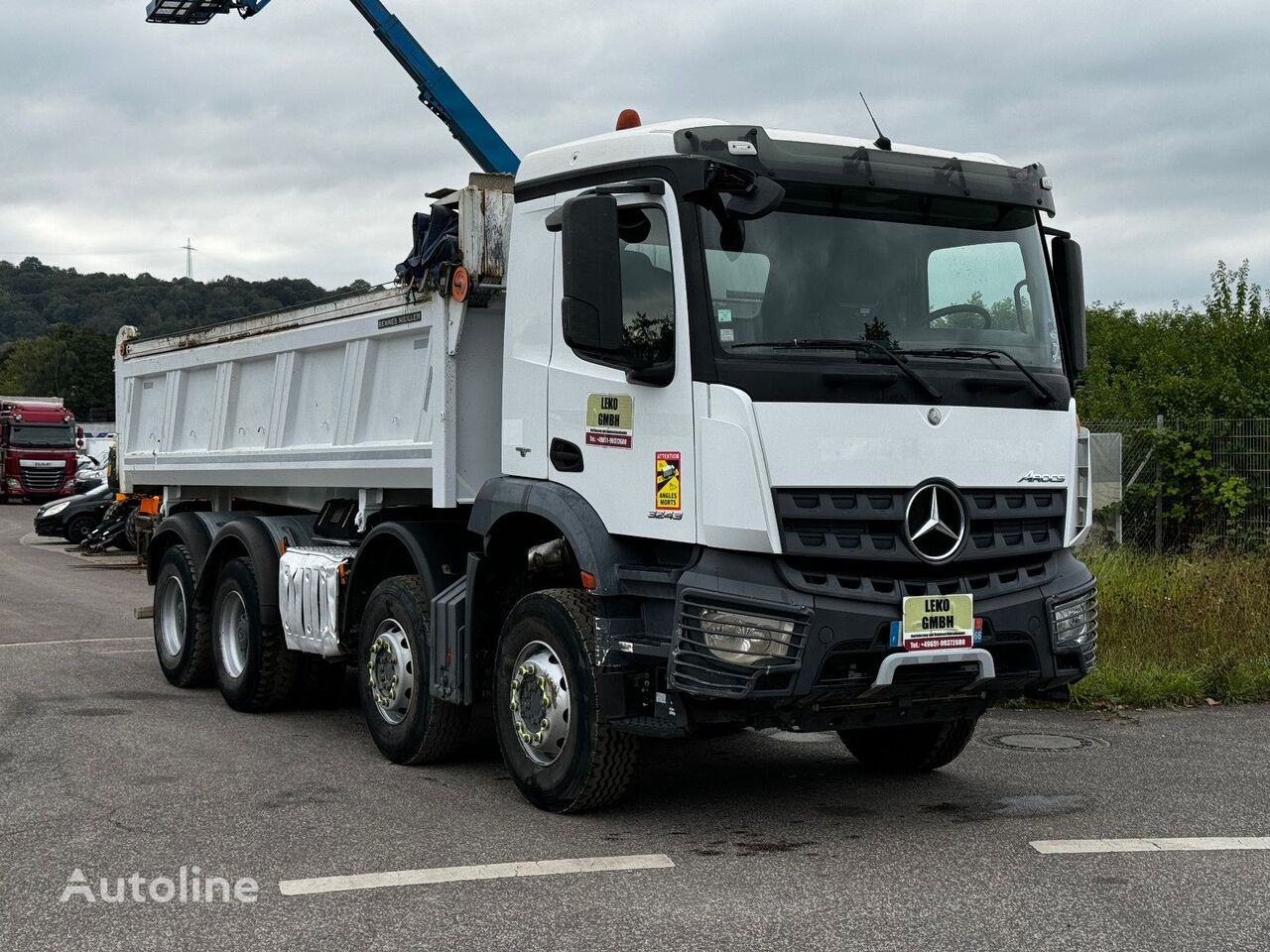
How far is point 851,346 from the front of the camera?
6.20 m

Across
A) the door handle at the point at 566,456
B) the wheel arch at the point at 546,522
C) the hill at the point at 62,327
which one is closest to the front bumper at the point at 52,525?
the wheel arch at the point at 546,522

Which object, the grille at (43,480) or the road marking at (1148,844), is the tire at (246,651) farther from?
the grille at (43,480)

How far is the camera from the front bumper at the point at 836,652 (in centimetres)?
589

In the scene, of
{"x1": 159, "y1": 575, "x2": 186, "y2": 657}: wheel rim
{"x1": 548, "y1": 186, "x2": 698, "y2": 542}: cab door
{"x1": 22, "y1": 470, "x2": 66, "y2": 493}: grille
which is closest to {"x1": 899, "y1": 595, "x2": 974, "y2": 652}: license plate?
{"x1": 548, "y1": 186, "x2": 698, "y2": 542}: cab door

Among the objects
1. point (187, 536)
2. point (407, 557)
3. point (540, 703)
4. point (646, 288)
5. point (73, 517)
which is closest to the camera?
point (646, 288)

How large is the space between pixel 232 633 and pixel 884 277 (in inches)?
223

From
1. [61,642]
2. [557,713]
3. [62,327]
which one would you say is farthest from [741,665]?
[62,327]

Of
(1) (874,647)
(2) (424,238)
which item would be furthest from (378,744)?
(1) (874,647)

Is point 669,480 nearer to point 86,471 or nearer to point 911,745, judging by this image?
point 911,745

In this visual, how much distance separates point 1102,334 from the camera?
42.5 meters

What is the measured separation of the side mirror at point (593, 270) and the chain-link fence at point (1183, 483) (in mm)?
12012

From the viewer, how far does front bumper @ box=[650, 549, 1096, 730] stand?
589cm

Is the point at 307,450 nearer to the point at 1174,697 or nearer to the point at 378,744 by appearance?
the point at 378,744

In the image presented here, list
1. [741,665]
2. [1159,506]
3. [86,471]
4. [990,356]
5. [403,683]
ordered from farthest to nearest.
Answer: [86,471] < [1159,506] < [403,683] < [990,356] < [741,665]
